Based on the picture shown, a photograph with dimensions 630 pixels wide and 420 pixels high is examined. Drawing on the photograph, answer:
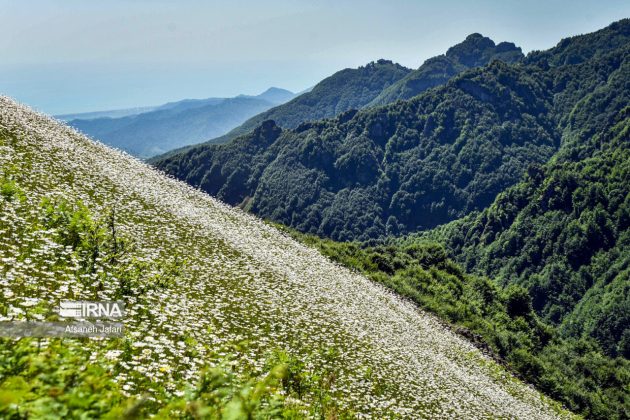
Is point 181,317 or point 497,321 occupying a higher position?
point 181,317

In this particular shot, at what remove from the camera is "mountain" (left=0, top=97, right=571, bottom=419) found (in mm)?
4203

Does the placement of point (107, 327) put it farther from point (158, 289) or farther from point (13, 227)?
point (13, 227)

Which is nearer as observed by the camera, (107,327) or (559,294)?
(107,327)

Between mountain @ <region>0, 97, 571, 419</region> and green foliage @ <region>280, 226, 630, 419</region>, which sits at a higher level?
mountain @ <region>0, 97, 571, 419</region>

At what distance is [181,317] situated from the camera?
1120cm

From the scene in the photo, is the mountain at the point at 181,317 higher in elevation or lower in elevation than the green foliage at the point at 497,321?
higher

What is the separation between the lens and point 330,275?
25.3m

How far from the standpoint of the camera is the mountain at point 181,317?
420 centimetres

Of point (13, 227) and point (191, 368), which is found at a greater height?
point (13, 227)

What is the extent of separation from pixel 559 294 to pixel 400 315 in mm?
194560

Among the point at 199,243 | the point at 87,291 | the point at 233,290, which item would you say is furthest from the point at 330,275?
the point at 87,291

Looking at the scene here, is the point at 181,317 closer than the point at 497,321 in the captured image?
Yes

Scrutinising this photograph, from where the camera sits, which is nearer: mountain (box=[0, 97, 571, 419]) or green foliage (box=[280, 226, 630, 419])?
mountain (box=[0, 97, 571, 419])

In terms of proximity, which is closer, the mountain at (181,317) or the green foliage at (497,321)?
the mountain at (181,317)
